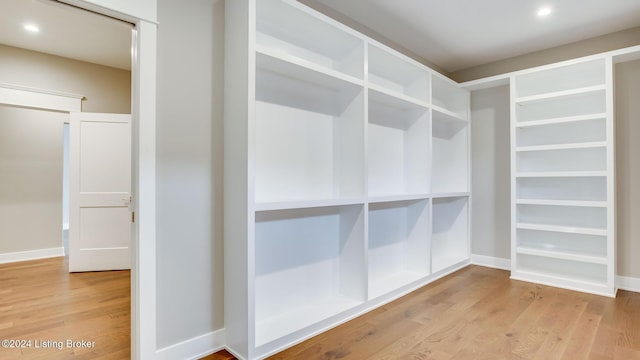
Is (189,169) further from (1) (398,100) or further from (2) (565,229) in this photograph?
(2) (565,229)

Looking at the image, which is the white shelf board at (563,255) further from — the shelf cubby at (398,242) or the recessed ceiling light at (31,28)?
the recessed ceiling light at (31,28)

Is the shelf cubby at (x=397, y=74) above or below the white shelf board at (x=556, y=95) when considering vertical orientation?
above

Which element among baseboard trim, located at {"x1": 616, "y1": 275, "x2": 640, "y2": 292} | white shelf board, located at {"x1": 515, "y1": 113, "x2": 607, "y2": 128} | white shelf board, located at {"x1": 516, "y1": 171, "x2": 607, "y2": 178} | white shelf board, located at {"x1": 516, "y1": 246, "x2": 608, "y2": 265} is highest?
white shelf board, located at {"x1": 515, "y1": 113, "x2": 607, "y2": 128}

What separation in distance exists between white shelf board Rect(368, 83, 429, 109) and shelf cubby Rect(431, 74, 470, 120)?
744 mm

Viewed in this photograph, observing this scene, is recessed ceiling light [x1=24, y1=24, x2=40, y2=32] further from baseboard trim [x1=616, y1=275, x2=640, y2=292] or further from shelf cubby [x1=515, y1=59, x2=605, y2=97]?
baseboard trim [x1=616, y1=275, x2=640, y2=292]

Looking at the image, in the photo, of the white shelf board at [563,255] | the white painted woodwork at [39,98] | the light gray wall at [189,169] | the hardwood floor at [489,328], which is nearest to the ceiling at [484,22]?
the light gray wall at [189,169]

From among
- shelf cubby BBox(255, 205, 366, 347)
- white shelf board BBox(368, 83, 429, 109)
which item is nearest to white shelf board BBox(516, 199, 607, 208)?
white shelf board BBox(368, 83, 429, 109)

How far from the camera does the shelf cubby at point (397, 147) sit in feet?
10.6

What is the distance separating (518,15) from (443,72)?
148cm

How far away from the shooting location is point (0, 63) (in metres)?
3.98

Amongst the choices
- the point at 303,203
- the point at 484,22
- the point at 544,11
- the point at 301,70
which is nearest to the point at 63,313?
the point at 303,203

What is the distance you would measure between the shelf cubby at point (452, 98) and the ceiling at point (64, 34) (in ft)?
11.5

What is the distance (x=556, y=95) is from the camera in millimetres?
3264

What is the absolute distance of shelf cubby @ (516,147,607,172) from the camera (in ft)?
10.7
